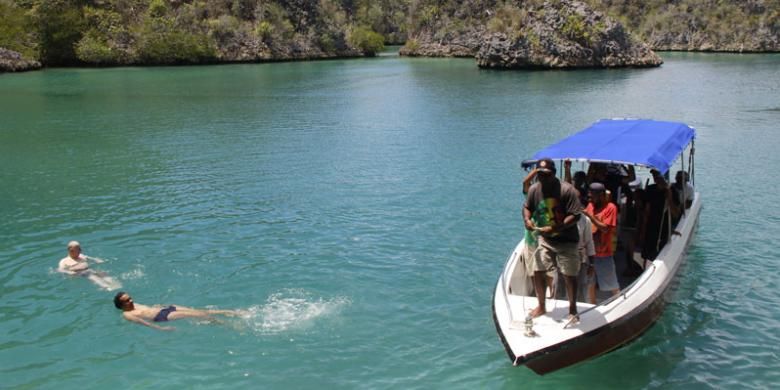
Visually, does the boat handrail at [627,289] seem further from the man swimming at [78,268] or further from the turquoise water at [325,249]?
the man swimming at [78,268]

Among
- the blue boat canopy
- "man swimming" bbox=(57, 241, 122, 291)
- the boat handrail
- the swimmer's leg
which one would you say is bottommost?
the swimmer's leg

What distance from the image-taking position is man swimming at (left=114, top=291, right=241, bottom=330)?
12.2 meters

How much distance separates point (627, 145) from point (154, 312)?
31.7ft

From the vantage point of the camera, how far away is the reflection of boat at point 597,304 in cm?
947

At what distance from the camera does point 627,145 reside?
12.5 m

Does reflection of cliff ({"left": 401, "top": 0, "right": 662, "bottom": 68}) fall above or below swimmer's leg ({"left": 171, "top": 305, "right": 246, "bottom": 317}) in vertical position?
above

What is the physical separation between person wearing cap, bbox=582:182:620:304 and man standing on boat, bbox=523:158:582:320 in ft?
3.96

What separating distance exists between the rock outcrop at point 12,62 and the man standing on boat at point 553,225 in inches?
3123

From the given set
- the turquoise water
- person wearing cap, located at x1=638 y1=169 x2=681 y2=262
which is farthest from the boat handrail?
the turquoise water

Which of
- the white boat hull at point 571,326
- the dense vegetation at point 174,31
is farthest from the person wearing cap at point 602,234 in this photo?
the dense vegetation at point 174,31

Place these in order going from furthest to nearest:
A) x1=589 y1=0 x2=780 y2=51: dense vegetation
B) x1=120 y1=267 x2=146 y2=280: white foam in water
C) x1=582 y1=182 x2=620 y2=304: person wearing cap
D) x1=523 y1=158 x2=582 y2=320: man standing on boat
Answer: x1=589 y1=0 x2=780 y2=51: dense vegetation → x1=120 y1=267 x2=146 y2=280: white foam in water → x1=582 y1=182 x2=620 y2=304: person wearing cap → x1=523 y1=158 x2=582 y2=320: man standing on boat

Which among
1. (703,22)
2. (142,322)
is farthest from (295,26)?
(142,322)

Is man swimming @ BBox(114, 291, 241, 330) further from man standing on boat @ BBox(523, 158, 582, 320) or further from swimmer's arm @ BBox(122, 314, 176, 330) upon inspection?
man standing on boat @ BBox(523, 158, 582, 320)

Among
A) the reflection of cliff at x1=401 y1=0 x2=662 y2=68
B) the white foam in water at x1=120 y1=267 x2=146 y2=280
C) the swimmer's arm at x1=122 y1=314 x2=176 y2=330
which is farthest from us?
the reflection of cliff at x1=401 y1=0 x2=662 y2=68
